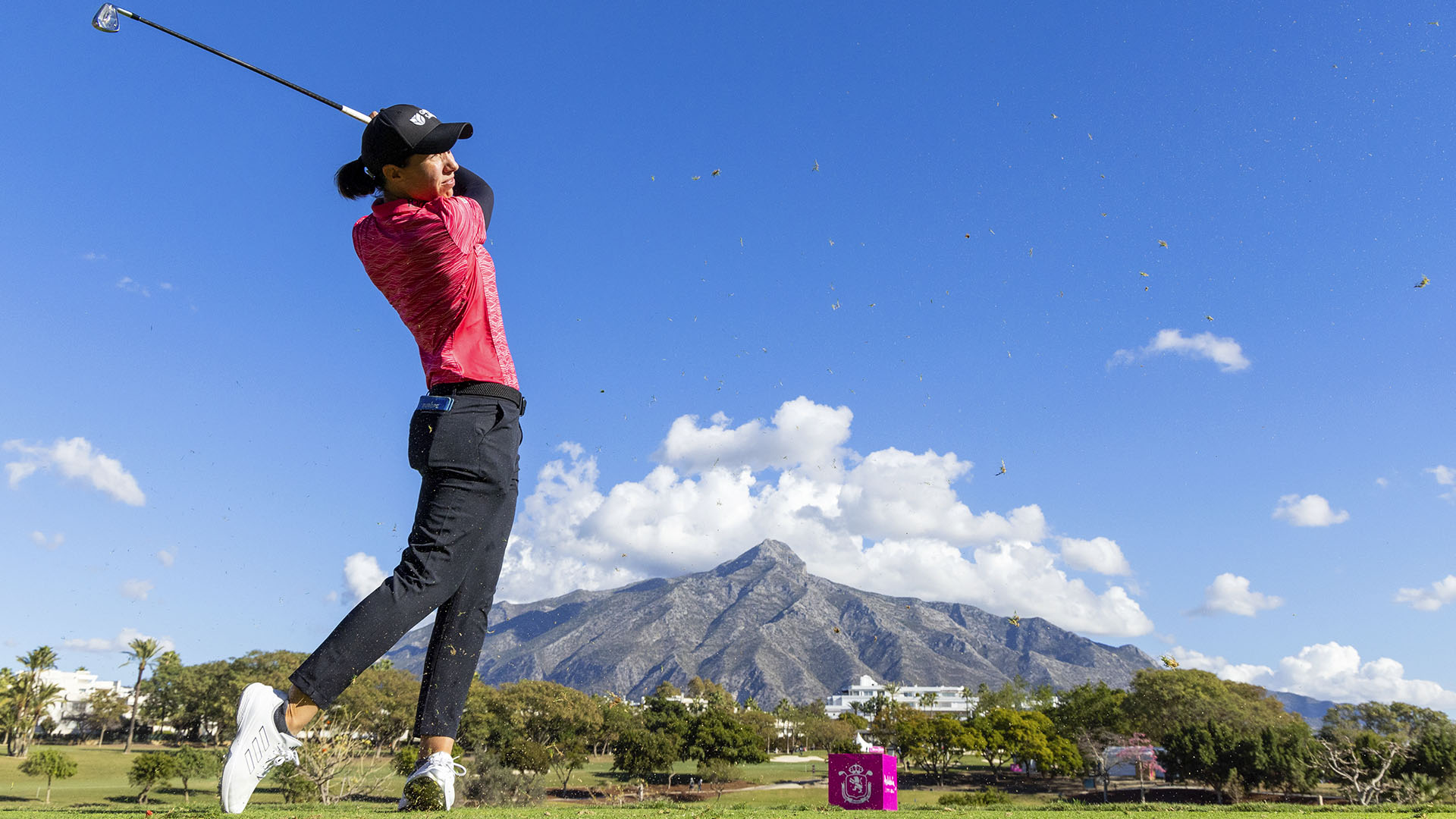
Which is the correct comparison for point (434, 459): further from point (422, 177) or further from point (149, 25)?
point (149, 25)

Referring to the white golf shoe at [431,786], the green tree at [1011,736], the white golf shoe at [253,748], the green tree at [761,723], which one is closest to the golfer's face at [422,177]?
the white golf shoe at [253,748]

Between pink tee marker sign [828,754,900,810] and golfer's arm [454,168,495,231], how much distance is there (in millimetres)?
15996

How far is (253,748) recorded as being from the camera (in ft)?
9.83

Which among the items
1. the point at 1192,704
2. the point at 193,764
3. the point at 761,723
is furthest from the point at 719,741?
the point at 1192,704

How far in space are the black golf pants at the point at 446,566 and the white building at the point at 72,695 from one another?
13727 cm

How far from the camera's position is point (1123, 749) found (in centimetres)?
8306

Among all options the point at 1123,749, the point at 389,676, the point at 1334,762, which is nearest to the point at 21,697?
the point at 389,676

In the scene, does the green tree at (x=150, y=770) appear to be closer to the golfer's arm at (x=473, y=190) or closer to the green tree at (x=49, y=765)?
the green tree at (x=49, y=765)

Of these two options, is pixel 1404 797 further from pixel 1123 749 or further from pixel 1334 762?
pixel 1123 749

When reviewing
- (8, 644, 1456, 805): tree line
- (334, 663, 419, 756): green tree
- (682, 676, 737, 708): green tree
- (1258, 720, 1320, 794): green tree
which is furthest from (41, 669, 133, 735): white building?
(1258, 720, 1320, 794): green tree

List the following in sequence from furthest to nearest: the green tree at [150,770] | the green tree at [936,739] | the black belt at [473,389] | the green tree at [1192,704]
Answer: the green tree at [936,739]
the green tree at [1192,704]
the green tree at [150,770]
the black belt at [473,389]

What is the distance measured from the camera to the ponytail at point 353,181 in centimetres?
345

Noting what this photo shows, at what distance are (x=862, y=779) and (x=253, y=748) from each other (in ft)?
61.3

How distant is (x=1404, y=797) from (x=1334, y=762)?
4.58m
